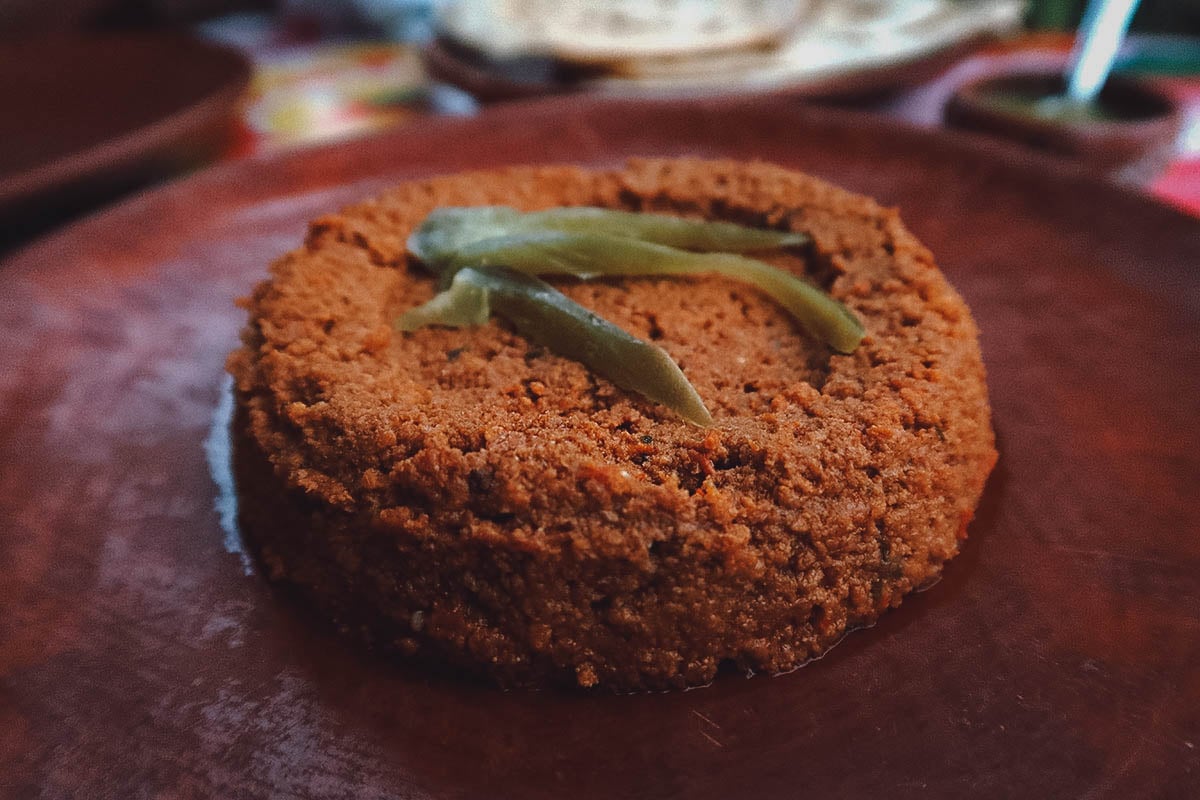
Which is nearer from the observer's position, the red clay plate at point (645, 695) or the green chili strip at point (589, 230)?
the red clay plate at point (645, 695)

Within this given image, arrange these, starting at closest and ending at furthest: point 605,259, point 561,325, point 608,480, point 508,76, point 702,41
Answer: point 608,480 < point 561,325 < point 605,259 < point 508,76 < point 702,41

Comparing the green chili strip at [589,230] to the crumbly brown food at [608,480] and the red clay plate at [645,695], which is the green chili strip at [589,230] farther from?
the red clay plate at [645,695]

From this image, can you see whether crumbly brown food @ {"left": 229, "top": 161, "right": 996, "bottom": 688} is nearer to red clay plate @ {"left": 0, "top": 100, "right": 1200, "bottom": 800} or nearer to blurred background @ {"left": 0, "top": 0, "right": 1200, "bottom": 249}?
red clay plate @ {"left": 0, "top": 100, "right": 1200, "bottom": 800}

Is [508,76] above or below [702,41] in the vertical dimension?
below

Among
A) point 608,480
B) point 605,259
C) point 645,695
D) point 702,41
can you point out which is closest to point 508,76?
point 702,41

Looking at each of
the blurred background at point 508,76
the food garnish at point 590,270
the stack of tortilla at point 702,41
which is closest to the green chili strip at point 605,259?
the food garnish at point 590,270

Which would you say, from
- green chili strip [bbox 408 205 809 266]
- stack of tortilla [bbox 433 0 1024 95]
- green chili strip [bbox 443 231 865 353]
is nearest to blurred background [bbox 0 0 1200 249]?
stack of tortilla [bbox 433 0 1024 95]

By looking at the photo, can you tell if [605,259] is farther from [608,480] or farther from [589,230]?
[608,480]
